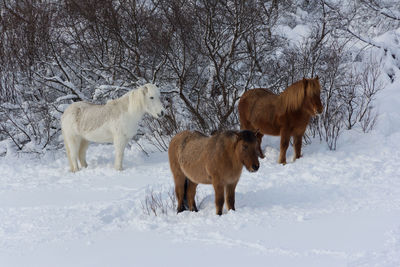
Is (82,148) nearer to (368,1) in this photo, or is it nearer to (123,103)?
(123,103)

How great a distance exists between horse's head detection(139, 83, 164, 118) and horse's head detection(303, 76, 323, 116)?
2648 millimetres

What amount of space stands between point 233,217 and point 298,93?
313cm

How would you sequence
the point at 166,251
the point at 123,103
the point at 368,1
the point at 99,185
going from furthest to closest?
the point at 368,1
the point at 123,103
the point at 99,185
the point at 166,251

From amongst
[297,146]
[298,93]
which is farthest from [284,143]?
[298,93]

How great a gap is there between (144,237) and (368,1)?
1231cm

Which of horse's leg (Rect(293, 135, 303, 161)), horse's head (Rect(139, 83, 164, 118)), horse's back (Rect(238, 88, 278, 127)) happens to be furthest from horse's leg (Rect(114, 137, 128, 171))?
horse's leg (Rect(293, 135, 303, 161))

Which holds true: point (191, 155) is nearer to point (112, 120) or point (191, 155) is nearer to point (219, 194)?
point (219, 194)

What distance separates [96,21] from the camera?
10.5m

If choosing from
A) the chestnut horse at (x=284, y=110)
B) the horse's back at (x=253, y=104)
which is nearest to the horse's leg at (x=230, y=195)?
the chestnut horse at (x=284, y=110)

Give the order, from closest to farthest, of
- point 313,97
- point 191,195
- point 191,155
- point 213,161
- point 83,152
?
point 213,161 → point 191,155 → point 191,195 → point 313,97 → point 83,152

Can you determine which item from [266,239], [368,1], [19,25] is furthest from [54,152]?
[368,1]

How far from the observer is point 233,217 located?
5109 millimetres

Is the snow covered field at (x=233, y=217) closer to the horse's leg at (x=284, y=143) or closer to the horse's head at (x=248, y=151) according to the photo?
the horse's leg at (x=284, y=143)

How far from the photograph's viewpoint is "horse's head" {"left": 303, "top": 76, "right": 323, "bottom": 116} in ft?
24.1
